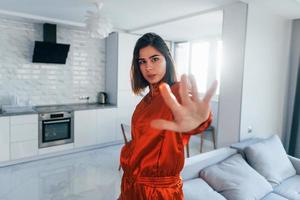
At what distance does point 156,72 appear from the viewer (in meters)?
0.82

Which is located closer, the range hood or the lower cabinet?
the range hood

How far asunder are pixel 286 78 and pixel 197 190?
2.39 m

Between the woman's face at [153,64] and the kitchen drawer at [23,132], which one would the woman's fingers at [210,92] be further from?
the kitchen drawer at [23,132]

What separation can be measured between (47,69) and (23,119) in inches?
44.3

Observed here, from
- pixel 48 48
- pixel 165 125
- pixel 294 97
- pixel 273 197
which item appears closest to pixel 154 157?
pixel 165 125

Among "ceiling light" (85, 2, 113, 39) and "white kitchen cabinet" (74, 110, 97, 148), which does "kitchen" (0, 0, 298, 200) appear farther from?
"ceiling light" (85, 2, 113, 39)

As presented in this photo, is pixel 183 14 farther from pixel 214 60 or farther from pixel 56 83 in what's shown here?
pixel 56 83

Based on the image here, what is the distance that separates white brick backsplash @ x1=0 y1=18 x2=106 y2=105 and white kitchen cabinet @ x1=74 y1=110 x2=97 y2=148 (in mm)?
644

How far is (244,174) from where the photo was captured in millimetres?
2119

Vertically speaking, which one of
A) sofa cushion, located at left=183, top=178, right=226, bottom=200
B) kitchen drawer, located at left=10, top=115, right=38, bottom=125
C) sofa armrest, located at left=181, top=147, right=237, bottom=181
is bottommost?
sofa cushion, located at left=183, top=178, right=226, bottom=200

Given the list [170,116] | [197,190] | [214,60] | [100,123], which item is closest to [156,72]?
[170,116]

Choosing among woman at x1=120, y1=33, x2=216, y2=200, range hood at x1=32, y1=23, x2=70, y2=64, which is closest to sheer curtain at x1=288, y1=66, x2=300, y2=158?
woman at x1=120, y1=33, x2=216, y2=200

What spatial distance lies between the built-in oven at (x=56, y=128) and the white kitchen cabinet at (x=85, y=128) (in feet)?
0.29

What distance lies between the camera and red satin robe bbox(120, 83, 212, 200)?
2.41 ft
